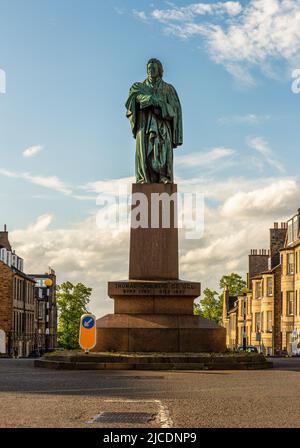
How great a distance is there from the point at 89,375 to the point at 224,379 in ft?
11.4

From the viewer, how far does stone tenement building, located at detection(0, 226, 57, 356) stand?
84938 millimetres

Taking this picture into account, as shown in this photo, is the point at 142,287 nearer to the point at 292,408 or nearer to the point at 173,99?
the point at 173,99

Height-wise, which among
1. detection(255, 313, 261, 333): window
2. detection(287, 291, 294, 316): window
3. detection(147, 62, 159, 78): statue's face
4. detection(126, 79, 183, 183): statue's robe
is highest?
detection(147, 62, 159, 78): statue's face

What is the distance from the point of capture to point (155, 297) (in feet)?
91.0

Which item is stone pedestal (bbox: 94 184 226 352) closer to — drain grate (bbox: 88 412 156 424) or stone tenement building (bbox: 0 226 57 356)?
drain grate (bbox: 88 412 156 424)

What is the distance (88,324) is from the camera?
25.2 meters

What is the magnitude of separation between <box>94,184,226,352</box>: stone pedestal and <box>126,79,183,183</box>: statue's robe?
751 millimetres

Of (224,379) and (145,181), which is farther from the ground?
(145,181)

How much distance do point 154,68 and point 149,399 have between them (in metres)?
17.4

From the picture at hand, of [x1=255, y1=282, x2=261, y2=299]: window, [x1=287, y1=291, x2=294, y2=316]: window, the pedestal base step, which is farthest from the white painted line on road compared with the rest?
[x1=255, y1=282, x2=261, y2=299]: window

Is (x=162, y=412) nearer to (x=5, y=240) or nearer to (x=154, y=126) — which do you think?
(x=154, y=126)

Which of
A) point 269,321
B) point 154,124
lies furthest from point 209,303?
point 154,124

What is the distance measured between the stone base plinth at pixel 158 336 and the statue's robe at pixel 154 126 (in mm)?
5400
